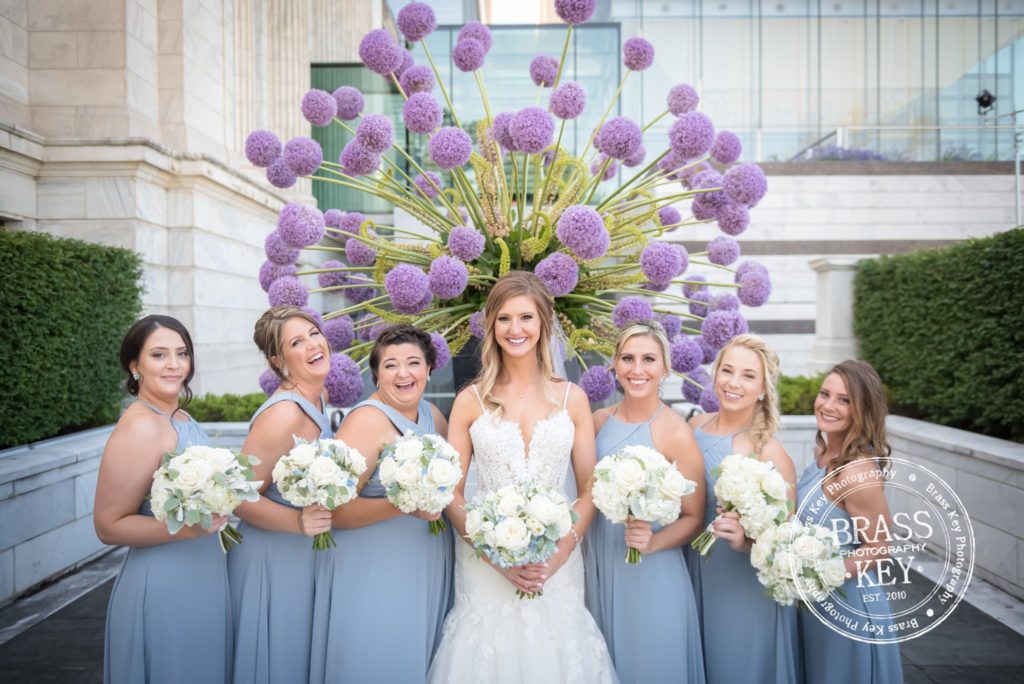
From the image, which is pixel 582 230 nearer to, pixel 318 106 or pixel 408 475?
pixel 408 475

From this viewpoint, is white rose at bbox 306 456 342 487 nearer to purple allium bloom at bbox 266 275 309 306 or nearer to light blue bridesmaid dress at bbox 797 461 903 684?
purple allium bloom at bbox 266 275 309 306

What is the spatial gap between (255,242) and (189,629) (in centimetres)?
778

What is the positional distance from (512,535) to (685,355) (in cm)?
128

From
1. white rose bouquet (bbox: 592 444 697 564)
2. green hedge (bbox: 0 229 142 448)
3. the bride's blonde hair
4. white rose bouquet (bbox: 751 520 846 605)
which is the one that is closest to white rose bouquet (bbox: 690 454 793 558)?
white rose bouquet (bbox: 751 520 846 605)

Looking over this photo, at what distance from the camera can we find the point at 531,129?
2742mm

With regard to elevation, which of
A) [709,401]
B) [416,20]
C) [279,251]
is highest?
[416,20]

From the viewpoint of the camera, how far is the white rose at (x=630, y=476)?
2496 millimetres

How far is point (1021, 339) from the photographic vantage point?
17.8 ft

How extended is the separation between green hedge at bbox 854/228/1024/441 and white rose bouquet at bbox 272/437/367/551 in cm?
553

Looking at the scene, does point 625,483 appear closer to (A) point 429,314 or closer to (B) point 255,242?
(A) point 429,314

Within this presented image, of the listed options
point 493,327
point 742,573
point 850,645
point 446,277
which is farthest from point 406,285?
point 850,645

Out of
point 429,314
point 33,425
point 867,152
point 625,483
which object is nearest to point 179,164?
point 33,425

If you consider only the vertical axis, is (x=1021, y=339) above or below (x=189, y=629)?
above

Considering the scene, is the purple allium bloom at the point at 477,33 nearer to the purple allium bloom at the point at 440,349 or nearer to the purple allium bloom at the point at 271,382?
the purple allium bloom at the point at 440,349
